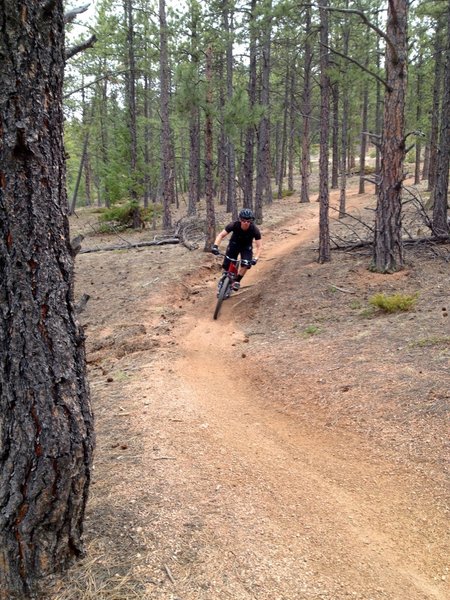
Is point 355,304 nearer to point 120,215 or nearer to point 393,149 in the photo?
point 393,149

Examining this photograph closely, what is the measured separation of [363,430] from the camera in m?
4.69

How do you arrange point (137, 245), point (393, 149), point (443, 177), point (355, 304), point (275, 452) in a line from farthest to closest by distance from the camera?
1. point (137, 245)
2. point (443, 177)
3. point (393, 149)
4. point (355, 304)
5. point (275, 452)

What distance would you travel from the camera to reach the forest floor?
2.88m

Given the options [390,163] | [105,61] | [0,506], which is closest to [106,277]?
[390,163]

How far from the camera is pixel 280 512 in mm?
3494

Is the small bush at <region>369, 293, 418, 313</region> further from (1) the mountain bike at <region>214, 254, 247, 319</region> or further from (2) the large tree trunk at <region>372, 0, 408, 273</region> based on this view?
(1) the mountain bike at <region>214, 254, 247, 319</region>

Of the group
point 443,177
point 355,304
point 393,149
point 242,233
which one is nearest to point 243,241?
point 242,233

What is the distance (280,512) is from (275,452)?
A: 97 centimetres

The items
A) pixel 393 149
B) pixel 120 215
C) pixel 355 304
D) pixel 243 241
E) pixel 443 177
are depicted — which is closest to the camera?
pixel 355 304

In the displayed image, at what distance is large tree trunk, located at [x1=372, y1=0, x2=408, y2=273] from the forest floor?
0.71 m

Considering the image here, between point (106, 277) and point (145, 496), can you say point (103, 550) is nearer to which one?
point (145, 496)

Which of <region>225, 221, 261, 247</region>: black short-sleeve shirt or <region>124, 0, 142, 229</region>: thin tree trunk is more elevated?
<region>124, 0, 142, 229</region>: thin tree trunk

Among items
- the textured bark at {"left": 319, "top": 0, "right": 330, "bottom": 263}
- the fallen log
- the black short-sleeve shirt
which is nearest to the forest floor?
the black short-sleeve shirt

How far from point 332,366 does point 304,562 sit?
11.2 ft
